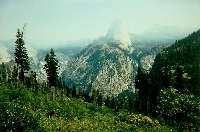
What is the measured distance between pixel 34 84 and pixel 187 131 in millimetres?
83370

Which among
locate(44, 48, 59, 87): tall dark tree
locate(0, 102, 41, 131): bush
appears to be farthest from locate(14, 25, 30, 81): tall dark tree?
locate(0, 102, 41, 131): bush

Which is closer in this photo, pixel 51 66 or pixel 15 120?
pixel 15 120

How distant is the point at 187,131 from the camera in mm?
32438

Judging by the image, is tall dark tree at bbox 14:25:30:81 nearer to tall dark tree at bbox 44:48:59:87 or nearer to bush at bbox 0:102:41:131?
tall dark tree at bbox 44:48:59:87

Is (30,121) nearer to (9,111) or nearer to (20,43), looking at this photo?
(9,111)

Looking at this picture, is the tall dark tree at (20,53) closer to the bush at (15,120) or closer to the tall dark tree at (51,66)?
the tall dark tree at (51,66)

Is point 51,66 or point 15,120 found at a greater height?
point 15,120

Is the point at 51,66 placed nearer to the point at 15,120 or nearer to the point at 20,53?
the point at 20,53

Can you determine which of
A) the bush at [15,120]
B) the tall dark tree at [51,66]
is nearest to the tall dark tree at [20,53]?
the tall dark tree at [51,66]

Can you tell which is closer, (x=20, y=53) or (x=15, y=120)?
(x=15, y=120)

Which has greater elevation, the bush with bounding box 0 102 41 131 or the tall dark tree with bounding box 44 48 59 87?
the bush with bounding box 0 102 41 131

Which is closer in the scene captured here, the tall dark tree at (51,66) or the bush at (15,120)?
the bush at (15,120)

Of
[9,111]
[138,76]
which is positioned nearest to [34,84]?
[138,76]

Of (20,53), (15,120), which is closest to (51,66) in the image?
(20,53)
